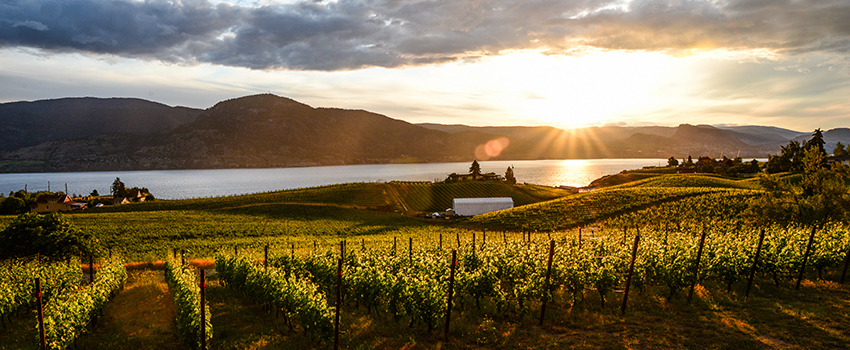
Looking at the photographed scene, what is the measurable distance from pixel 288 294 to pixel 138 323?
6902 millimetres

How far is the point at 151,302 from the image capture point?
18.7 m

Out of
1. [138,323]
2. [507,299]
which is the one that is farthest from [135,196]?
[507,299]

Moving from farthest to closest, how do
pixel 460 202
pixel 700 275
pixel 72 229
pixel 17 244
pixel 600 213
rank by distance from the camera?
pixel 460 202 → pixel 600 213 → pixel 72 229 → pixel 17 244 → pixel 700 275

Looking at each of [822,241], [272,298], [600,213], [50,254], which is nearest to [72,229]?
[50,254]

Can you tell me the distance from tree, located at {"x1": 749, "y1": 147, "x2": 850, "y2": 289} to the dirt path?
1679 inches

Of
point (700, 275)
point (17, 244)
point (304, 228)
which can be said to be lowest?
point (304, 228)

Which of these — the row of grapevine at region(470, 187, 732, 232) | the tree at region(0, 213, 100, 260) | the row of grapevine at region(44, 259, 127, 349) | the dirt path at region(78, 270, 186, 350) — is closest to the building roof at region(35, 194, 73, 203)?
the tree at region(0, 213, 100, 260)

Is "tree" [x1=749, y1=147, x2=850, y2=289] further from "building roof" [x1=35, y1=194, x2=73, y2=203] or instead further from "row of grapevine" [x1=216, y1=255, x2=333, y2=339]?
"building roof" [x1=35, y1=194, x2=73, y2=203]

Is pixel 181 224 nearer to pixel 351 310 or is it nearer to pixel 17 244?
pixel 17 244

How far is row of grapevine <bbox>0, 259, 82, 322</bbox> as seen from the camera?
1550cm

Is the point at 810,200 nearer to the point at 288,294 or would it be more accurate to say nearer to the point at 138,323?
the point at 288,294

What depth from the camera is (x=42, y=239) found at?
29281mm

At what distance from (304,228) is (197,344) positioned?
46478 millimetres

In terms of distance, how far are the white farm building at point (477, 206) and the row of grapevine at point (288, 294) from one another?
193 feet
